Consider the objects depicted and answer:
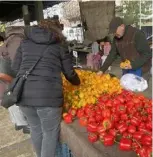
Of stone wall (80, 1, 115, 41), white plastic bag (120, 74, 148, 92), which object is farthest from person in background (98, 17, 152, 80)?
stone wall (80, 1, 115, 41)

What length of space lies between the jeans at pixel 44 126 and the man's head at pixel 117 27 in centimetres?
164

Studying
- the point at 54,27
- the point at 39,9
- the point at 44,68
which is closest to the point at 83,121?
the point at 44,68

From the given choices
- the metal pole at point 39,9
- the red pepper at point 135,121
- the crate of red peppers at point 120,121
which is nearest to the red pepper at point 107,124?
the crate of red peppers at point 120,121

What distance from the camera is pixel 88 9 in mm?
12422

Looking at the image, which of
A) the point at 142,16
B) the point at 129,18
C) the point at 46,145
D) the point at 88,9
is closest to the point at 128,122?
the point at 46,145

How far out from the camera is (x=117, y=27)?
169 inches

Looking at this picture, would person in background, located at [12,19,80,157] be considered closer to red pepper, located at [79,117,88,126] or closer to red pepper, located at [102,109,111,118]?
red pepper, located at [79,117,88,126]

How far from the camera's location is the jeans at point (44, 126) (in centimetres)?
318

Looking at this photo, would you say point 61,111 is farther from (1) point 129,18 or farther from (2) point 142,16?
(1) point 129,18

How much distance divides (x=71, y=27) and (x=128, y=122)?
11.1m

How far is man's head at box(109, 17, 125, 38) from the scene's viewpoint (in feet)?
14.0

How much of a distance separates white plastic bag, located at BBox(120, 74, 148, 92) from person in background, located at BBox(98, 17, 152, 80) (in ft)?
0.60

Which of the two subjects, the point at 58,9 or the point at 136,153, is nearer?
the point at 136,153

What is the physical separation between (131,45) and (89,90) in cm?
123
